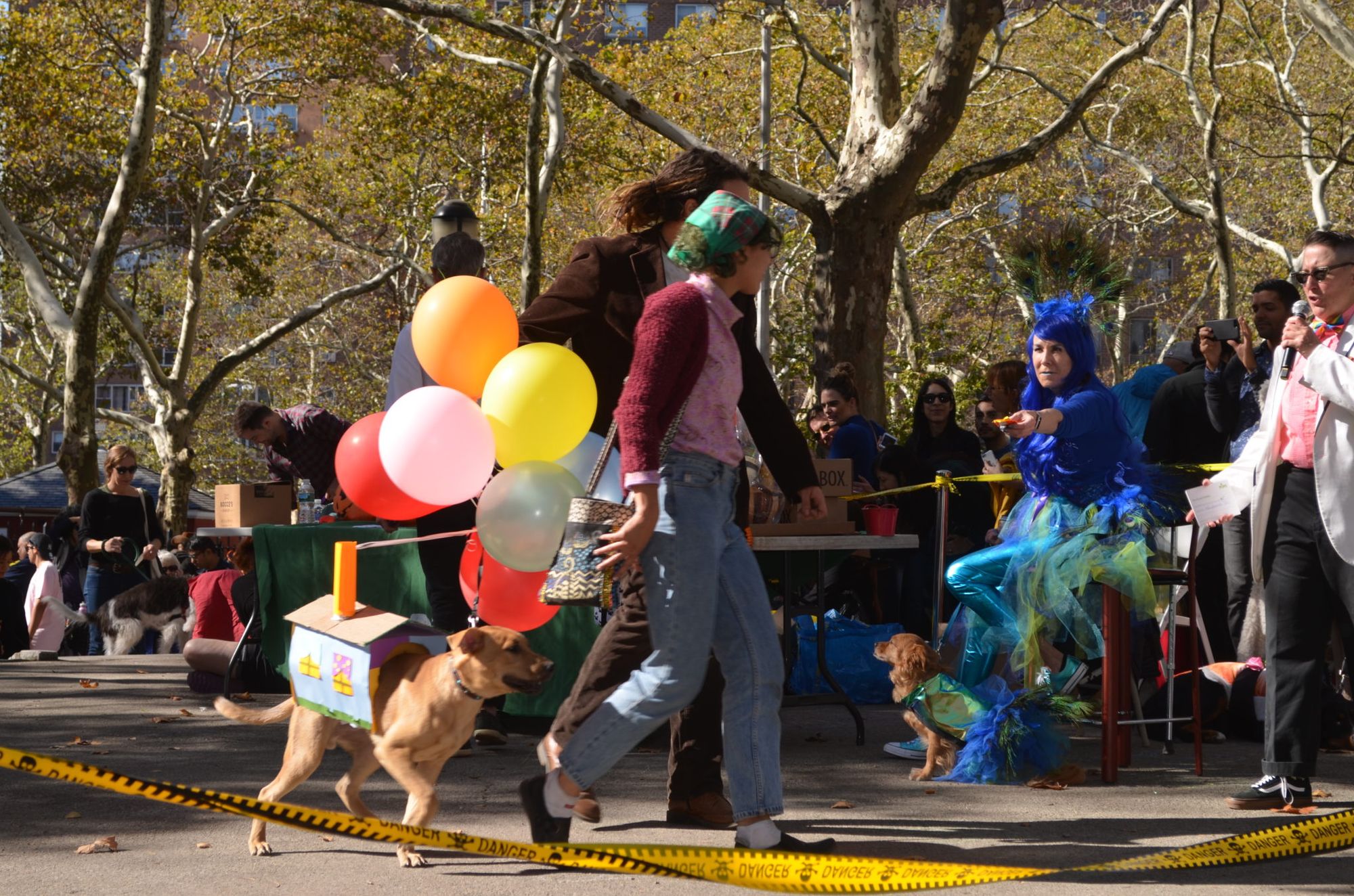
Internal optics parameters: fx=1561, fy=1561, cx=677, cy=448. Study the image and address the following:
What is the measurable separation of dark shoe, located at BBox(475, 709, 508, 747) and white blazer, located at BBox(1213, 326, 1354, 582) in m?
3.40

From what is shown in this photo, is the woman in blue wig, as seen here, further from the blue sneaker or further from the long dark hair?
the long dark hair

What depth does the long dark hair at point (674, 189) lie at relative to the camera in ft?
16.7

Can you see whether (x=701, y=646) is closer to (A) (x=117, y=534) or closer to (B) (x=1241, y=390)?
(B) (x=1241, y=390)

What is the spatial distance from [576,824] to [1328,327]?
3088 millimetres

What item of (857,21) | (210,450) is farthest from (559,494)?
(210,450)

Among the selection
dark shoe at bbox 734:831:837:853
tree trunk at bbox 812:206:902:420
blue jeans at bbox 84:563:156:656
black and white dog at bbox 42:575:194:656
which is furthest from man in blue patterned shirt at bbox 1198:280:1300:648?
blue jeans at bbox 84:563:156:656

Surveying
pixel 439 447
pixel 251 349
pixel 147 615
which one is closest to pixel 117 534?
pixel 147 615

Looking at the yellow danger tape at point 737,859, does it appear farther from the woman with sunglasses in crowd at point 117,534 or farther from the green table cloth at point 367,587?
the woman with sunglasses in crowd at point 117,534

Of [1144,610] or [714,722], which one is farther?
[1144,610]

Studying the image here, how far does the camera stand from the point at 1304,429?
5.31m

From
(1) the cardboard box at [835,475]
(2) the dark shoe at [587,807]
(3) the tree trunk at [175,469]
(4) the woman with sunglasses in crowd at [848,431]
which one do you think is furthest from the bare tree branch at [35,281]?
(2) the dark shoe at [587,807]

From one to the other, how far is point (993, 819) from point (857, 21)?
9684 millimetres

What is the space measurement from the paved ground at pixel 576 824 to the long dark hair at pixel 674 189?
2.03 m

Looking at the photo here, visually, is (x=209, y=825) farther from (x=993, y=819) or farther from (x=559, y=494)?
(x=993, y=819)
